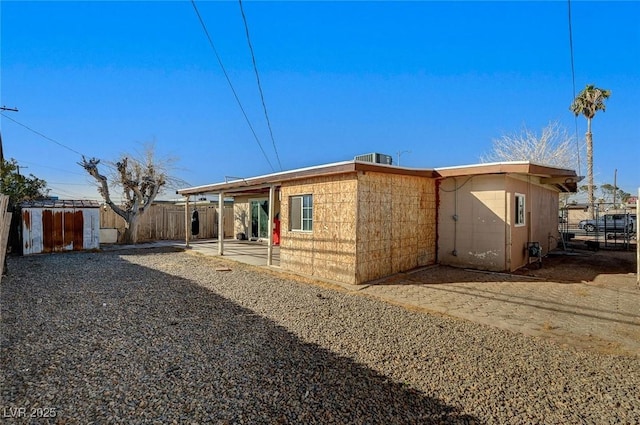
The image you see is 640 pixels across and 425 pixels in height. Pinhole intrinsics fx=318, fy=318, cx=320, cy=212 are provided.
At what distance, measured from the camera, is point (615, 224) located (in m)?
14.9

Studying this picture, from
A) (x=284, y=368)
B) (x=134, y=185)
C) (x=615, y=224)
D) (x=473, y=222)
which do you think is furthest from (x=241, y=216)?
(x=615, y=224)

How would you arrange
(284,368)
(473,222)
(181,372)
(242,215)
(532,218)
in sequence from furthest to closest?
(242,215) → (532,218) → (473,222) → (284,368) → (181,372)

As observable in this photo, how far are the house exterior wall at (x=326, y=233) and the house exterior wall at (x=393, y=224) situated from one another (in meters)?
0.21

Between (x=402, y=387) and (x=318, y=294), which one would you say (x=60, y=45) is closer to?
(x=318, y=294)

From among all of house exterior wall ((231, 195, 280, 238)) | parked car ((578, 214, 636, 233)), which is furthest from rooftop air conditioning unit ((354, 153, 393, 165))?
parked car ((578, 214, 636, 233))

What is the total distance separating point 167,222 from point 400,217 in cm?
1492

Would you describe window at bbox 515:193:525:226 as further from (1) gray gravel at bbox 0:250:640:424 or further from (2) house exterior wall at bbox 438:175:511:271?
(1) gray gravel at bbox 0:250:640:424

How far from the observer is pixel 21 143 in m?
19.2

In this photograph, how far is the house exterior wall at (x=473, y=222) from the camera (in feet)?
27.3

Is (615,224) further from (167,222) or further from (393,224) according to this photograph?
(167,222)

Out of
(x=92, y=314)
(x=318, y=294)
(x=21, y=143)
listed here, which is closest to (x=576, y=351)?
Answer: (x=318, y=294)

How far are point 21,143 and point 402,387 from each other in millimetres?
25529

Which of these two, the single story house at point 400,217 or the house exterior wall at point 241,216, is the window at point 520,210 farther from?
the house exterior wall at point 241,216

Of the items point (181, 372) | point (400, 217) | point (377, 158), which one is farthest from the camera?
point (377, 158)
